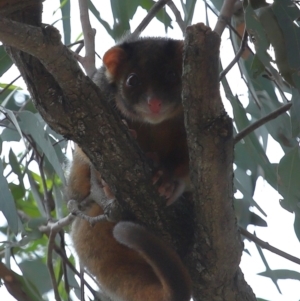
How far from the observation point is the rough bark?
1.67 m

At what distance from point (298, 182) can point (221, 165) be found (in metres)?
0.50

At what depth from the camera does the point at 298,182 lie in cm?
215

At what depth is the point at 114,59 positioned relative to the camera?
9.00 feet

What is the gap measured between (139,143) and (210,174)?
84 cm

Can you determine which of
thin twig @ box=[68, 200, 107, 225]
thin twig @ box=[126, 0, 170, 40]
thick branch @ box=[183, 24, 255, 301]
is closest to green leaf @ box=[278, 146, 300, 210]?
thick branch @ box=[183, 24, 255, 301]

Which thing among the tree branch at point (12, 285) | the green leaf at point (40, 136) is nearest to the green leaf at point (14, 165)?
the green leaf at point (40, 136)

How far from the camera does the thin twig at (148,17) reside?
267 centimetres

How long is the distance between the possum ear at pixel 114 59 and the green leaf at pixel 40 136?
0.46 m

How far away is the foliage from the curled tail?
45cm

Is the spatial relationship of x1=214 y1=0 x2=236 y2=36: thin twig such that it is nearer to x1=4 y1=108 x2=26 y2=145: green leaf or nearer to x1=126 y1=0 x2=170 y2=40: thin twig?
x1=126 y1=0 x2=170 y2=40: thin twig

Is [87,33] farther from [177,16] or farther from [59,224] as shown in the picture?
[59,224]

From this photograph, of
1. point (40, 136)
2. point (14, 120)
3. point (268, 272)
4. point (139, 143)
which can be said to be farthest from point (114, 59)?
point (268, 272)

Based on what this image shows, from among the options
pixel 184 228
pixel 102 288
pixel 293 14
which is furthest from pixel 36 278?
pixel 293 14

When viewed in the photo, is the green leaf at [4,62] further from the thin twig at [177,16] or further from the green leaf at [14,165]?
the thin twig at [177,16]
